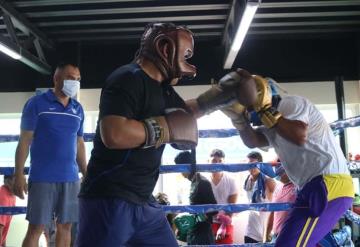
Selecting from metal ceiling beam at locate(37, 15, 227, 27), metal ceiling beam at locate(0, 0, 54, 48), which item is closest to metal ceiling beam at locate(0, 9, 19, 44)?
metal ceiling beam at locate(0, 0, 54, 48)

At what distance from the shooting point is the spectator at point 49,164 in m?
2.44

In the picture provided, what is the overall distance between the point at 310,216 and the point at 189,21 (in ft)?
15.1

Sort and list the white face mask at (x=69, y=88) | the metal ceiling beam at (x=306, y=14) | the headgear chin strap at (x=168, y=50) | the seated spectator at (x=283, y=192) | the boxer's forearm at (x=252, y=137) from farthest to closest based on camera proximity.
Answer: the metal ceiling beam at (x=306, y=14) < the seated spectator at (x=283, y=192) < the white face mask at (x=69, y=88) < the boxer's forearm at (x=252, y=137) < the headgear chin strap at (x=168, y=50)

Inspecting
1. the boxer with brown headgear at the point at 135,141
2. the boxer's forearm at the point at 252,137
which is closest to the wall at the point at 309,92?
the boxer's forearm at the point at 252,137

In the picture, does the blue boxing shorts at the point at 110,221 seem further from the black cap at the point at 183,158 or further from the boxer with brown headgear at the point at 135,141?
the black cap at the point at 183,158

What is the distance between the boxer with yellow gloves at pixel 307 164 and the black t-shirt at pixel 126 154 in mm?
489

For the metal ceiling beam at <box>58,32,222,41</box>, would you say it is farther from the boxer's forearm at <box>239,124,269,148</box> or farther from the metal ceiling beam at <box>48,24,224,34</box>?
the boxer's forearm at <box>239,124,269,148</box>

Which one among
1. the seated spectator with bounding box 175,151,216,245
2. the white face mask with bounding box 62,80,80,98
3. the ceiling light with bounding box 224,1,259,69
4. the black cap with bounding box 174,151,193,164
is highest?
the ceiling light with bounding box 224,1,259,69

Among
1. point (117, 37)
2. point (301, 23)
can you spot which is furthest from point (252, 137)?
point (117, 37)

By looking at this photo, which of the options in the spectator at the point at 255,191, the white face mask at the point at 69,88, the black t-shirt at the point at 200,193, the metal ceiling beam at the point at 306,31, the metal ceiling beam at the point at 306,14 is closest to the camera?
the white face mask at the point at 69,88

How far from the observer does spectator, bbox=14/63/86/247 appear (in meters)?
2.44

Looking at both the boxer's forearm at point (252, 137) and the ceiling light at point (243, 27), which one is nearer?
the boxer's forearm at point (252, 137)

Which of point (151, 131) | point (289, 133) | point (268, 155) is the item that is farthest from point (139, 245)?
point (268, 155)

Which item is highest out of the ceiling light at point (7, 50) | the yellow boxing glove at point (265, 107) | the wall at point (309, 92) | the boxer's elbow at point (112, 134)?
the ceiling light at point (7, 50)
